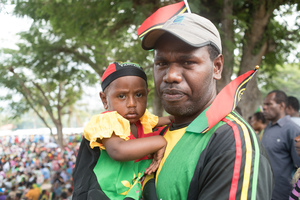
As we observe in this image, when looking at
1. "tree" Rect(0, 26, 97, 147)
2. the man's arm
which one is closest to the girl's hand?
the man's arm

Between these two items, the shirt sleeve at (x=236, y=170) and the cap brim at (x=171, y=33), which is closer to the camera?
the shirt sleeve at (x=236, y=170)

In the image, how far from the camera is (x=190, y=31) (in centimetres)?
140

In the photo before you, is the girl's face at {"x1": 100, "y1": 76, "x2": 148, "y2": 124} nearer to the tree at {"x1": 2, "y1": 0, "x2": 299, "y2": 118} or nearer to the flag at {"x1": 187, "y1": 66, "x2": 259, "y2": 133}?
the flag at {"x1": 187, "y1": 66, "x2": 259, "y2": 133}

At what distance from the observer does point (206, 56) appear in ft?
4.95

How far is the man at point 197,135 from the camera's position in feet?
3.85

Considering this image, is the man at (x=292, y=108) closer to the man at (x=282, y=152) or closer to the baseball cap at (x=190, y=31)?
the man at (x=282, y=152)

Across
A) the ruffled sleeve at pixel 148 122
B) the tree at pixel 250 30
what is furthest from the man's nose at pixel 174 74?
the tree at pixel 250 30

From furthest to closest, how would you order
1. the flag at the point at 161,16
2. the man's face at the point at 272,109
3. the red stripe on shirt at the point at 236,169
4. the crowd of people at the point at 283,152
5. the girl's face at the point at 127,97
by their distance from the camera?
the man's face at the point at 272,109 → the crowd of people at the point at 283,152 → the girl's face at the point at 127,97 → the flag at the point at 161,16 → the red stripe on shirt at the point at 236,169

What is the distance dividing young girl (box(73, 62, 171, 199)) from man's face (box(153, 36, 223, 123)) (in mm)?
286

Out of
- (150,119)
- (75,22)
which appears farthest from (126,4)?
(150,119)

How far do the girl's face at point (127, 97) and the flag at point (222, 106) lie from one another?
2.43 ft

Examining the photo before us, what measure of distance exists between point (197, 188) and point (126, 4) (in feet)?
18.7

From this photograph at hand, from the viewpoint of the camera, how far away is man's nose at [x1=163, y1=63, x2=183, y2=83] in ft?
4.92

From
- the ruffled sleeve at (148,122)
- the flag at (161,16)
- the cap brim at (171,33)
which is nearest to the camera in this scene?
the cap brim at (171,33)
